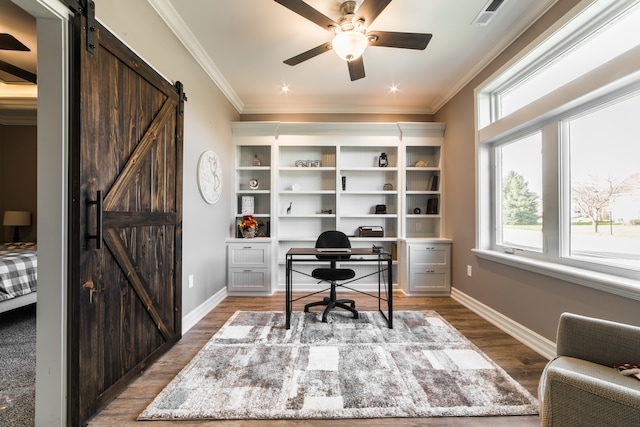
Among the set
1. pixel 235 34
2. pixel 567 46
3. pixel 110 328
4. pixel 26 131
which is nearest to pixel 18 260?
pixel 110 328

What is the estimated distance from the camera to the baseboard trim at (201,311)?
8.46ft

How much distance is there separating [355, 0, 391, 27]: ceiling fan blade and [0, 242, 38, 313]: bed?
3402 mm

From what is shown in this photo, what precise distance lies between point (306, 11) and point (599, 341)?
244 centimetres

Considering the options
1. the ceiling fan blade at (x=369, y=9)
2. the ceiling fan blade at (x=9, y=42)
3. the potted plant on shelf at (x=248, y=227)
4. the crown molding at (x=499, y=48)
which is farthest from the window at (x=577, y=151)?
the ceiling fan blade at (x=9, y=42)

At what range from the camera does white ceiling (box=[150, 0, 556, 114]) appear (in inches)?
85.8

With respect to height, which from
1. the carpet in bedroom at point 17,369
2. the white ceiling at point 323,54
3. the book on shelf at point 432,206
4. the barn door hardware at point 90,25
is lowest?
the carpet in bedroom at point 17,369

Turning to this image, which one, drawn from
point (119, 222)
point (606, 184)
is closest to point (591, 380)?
point (606, 184)

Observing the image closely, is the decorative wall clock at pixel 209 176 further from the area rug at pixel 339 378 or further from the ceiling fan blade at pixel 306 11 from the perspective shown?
the ceiling fan blade at pixel 306 11

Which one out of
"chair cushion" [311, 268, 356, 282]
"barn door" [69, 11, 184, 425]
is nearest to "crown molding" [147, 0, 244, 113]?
"barn door" [69, 11, 184, 425]

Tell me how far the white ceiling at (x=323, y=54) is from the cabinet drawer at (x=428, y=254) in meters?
2.09

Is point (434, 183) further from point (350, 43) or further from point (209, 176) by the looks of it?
point (209, 176)

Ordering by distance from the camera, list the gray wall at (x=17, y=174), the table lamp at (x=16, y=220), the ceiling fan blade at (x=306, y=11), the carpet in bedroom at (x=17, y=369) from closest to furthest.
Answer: the carpet in bedroom at (x=17, y=369)
the ceiling fan blade at (x=306, y=11)
the table lamp at (x=16, y=220)
the gray wall at (x=17, y=174)

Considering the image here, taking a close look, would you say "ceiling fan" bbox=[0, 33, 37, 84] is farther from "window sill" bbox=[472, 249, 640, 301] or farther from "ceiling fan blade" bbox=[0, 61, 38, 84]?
"window sill" bbox=[472, 249, 640, 301]

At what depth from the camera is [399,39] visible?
2051 mm
